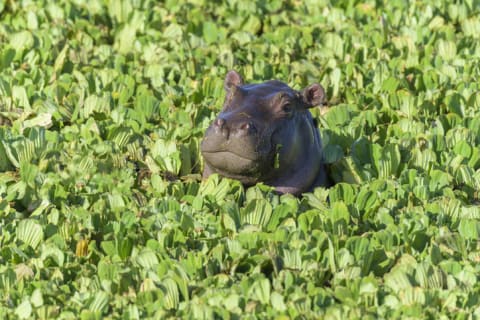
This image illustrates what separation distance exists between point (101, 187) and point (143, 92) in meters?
1.87

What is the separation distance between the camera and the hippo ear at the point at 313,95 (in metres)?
7.94

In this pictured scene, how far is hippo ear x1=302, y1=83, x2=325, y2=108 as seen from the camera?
7945mm

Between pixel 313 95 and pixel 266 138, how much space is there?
0.64 metres

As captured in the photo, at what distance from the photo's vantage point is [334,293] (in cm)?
657

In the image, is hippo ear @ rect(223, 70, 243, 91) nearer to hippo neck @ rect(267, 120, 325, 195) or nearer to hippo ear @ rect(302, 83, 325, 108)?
hippo ear @ rect(302, 83, 325, 108)

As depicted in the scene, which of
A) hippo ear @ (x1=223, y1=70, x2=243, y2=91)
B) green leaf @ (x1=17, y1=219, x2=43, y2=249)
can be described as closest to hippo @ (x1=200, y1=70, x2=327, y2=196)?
hippo ear @ (x1=223, y1=70, x2=243, y2=91)

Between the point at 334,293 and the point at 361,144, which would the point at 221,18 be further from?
the point at 334,293

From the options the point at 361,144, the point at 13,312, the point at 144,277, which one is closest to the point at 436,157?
the point at 361,144

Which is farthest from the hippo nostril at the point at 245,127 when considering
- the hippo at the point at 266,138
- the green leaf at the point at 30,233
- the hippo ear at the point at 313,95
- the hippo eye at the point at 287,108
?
the green leaf at the point at 30,233

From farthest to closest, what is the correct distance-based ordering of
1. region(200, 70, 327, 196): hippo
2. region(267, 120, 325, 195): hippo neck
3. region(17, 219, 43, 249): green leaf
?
1. region(267, 120, 325, 195): hippo neck
2. region(200, 70, 327, 196): hippo
3. region(17, 219, 43, 249): green leaf

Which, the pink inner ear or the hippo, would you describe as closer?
the hippo

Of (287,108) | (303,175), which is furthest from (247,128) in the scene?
(303,175)

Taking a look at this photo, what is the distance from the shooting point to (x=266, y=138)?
295 inches

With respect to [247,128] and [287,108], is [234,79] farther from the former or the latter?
[247,128]
